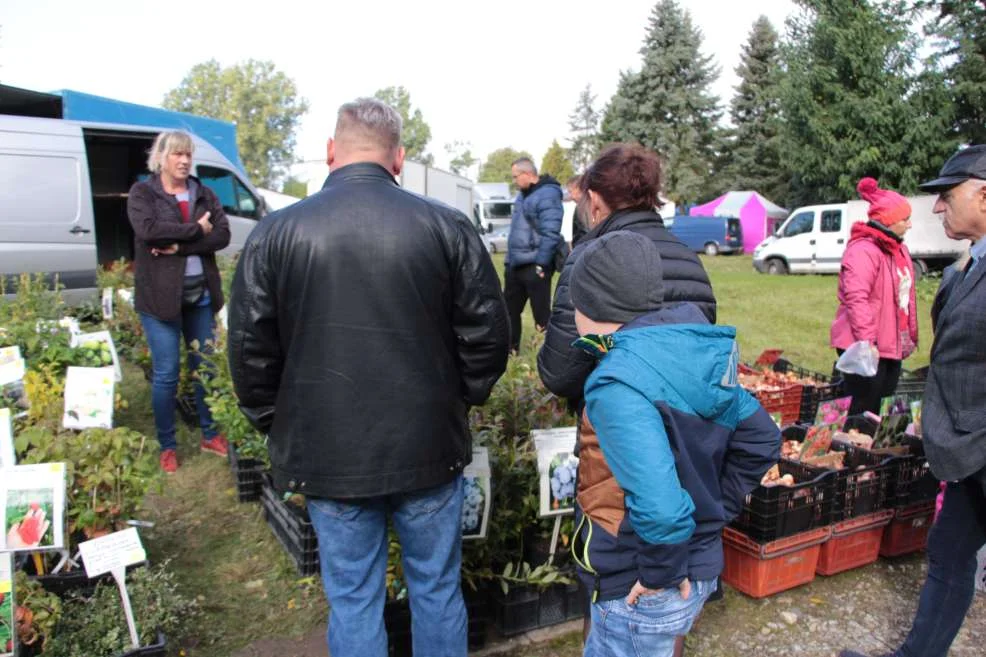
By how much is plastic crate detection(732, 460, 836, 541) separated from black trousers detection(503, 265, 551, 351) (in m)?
3.75

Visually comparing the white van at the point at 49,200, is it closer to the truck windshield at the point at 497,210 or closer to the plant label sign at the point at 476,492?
the plant label sign at the point at 476,492

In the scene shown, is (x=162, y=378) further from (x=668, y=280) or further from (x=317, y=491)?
(x=668, y=280)

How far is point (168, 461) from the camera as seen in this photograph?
4.54 metres

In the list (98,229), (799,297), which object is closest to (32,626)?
(98,229)

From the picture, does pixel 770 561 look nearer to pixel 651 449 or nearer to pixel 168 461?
pixel 651 449

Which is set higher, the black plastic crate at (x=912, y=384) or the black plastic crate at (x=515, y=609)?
the black plastic crate at (x=912, y=384)

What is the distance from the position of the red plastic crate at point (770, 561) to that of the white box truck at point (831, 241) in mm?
17352

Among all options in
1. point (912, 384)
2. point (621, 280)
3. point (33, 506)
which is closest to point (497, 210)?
point (912, 384)

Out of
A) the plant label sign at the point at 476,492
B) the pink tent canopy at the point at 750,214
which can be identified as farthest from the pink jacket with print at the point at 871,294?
the pink tent canopy at the point at 750,214

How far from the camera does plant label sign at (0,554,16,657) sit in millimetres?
2322

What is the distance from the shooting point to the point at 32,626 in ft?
8.22

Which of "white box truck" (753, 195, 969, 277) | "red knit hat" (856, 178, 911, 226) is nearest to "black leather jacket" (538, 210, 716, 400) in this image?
"red knit hat" (856, 178, 911, 226)

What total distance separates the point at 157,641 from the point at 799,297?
45.5ft

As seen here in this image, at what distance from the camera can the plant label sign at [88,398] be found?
3424 mm
